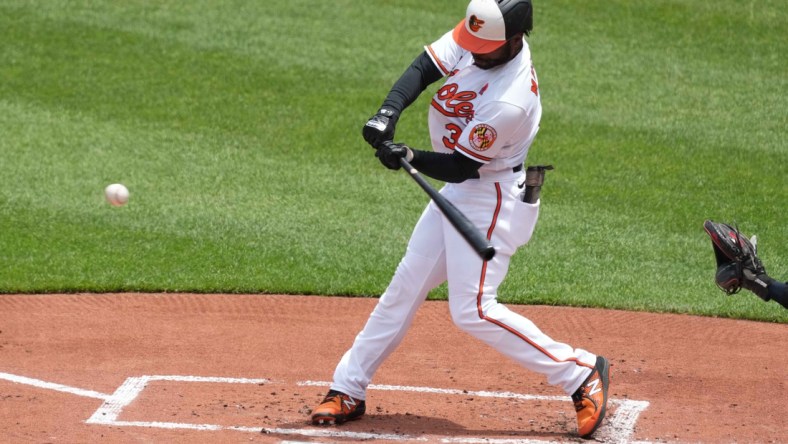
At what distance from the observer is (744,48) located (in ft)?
43.4

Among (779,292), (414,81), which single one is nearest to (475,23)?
(414,81)

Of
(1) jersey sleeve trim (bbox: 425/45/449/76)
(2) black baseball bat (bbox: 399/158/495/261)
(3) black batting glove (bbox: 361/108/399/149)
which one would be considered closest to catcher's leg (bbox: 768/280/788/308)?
(2) black baseball bat (bbox: 399/158/495/261)

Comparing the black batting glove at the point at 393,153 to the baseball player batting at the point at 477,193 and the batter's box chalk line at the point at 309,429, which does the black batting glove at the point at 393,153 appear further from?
the batter's box chalk line at the point at 309,429

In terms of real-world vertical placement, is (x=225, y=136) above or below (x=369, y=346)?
below

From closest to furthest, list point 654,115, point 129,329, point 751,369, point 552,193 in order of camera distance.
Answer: point 751,369 < point 129,329 < point 552,193 < point 654,115

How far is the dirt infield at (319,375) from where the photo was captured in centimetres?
509

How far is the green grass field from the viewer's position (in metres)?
8.01

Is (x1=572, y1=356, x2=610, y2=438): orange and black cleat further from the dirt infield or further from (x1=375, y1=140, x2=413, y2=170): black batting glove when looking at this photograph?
(x1=375, y1=140, x2=413, y2=170): black batting glove

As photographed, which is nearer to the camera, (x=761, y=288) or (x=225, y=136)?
(x=761, y=288)

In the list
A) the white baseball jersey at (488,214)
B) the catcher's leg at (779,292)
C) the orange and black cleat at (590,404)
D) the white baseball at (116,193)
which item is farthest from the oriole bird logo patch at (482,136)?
the white baseball at (116,193)

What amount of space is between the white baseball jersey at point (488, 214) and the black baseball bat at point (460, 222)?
0.57ft

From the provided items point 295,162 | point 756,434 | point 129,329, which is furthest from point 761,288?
point 295,162

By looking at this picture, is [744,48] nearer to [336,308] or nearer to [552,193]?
[552,193]

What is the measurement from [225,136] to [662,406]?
21.3 ft
